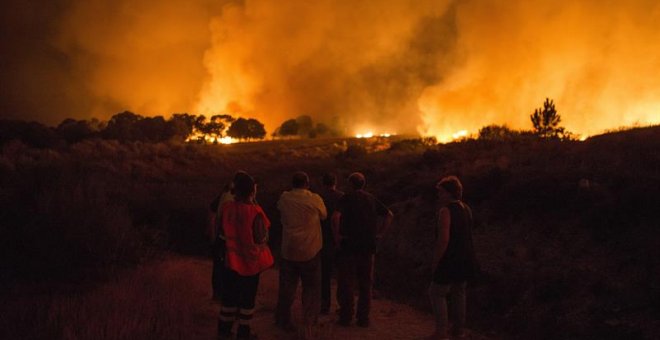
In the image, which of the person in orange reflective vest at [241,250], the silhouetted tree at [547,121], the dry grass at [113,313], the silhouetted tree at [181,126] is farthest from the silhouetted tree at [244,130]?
the person in orange reflective vest at [241,250]

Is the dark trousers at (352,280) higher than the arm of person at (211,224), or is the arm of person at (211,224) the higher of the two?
the arm of person at (211,224)

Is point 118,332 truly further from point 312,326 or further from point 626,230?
point 626,230

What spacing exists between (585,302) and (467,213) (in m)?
3.37

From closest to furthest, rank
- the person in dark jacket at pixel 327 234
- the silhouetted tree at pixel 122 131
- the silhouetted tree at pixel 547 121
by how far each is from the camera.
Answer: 1. the person in dark jacket at pixel 327 234
2. the silhouetted tree at pixel 547 121
3. the silhouetted tree at pixel 122 131

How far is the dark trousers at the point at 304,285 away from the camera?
6.34 meters

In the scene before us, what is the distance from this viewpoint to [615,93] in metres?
43.8

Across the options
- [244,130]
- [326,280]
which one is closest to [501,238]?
[326,280]

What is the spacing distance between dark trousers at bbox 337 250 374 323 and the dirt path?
21 cm

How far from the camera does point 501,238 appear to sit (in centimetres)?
1144

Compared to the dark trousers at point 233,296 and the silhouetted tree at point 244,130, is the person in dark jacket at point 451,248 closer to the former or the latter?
the dark trousers at point 233,296

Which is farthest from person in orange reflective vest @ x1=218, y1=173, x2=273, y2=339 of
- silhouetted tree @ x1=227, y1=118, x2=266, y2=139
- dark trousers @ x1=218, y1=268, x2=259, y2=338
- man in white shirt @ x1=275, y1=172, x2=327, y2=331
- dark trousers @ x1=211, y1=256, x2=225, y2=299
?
silhouetted tree @ x1=227, y1=118, x2=266, y2=139

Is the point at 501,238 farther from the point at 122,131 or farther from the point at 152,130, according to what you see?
the point at 152,130

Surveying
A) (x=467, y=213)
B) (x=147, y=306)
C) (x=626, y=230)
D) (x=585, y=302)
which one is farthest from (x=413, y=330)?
(x=626, y=230)

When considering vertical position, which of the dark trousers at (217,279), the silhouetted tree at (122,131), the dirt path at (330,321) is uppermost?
the silhouetted tree at (122,131)
